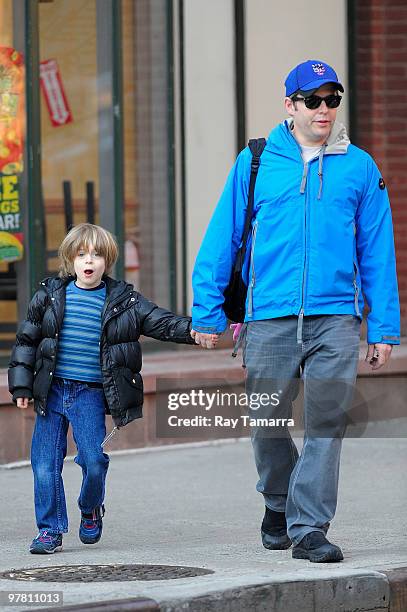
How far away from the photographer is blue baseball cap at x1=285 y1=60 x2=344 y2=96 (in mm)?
6293

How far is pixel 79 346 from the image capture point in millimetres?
6656

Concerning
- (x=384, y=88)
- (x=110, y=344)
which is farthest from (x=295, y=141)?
(x=384, y=88)

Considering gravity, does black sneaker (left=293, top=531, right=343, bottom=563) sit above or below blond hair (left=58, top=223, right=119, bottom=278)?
below

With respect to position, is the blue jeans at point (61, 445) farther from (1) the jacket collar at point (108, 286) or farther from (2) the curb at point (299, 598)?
(2) the curb at point (299, 598)

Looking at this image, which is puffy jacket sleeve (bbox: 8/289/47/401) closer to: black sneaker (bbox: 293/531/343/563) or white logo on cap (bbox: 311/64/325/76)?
black sneaker (bbox: 293/531/343/563)

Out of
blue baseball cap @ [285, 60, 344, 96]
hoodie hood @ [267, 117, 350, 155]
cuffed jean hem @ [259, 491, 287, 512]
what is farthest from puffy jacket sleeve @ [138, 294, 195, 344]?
blue baseball cap @ [285, 60, 344, 96]

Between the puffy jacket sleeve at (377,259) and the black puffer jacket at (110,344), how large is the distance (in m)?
0.78

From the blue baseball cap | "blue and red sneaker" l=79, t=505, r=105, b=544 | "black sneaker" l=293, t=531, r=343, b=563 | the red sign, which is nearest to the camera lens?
"black sneaker" l=293, t=531, r=343, b=563

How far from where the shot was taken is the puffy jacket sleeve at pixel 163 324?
21.5 ft

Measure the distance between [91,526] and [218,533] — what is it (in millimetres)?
685

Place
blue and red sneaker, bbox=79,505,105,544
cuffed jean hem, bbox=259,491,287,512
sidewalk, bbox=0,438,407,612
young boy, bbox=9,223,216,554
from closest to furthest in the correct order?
sidewalk, bbox=0,438,407,612
cuffed jean hem, bbox=259,491,287,512
young boy, bbox=9,223,216,554
blue and red sneaker, bbox=79,505,105,544

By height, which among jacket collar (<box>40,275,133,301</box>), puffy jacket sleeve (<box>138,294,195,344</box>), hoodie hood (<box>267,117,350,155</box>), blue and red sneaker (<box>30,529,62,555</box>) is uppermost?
hoodie hood (<box>267,117,350,155</box>)

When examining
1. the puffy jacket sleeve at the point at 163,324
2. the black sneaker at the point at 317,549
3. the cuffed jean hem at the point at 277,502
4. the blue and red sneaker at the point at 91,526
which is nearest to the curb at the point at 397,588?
the black sneaker at the point at 317,549

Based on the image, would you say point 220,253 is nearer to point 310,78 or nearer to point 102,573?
point 310,78
